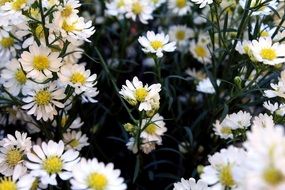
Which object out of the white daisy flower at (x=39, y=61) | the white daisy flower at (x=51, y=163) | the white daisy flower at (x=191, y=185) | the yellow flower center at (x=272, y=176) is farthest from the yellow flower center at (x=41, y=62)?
the yellow flower center at (x=272, y=176)

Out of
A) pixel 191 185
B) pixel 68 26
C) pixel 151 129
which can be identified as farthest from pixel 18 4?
pixel 191 185

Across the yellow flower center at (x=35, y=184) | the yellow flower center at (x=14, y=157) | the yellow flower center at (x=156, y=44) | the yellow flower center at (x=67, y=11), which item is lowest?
the yellow flower center at (x=35, y=184)

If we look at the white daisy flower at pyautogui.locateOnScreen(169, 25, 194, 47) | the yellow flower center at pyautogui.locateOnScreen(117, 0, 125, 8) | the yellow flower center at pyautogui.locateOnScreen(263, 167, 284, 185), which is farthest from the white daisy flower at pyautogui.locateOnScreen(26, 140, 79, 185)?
the white daisy flower at pyautogui.locateOnScreen(169, 25, 194, 47)

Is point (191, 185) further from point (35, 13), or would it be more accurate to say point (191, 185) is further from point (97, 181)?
point (35, 13)

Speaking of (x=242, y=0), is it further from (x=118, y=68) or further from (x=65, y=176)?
(x=65, y=176)

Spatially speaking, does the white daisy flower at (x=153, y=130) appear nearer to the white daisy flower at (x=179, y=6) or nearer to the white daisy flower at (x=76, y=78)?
the white daisy flower at (x=76, y=78)

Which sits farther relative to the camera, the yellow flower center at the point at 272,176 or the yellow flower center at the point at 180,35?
the yellow flower center at the point at 180,35

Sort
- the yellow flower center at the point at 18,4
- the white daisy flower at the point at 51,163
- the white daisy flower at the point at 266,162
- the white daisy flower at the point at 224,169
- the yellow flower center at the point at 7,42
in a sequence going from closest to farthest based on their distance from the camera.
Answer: the white daisy flower at the point at 266,162
the white daisy flower at the point at 224,169
the white daisy flower at the point at 51,163
the yellow flower center at the point at 18,4
the yellow flower center at the point at 7,42

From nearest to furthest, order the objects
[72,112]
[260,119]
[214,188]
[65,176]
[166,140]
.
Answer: [214,188], [65,176], [260,119], [72,112], [166,140]

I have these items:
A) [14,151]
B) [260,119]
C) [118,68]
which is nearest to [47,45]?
[14,151]
